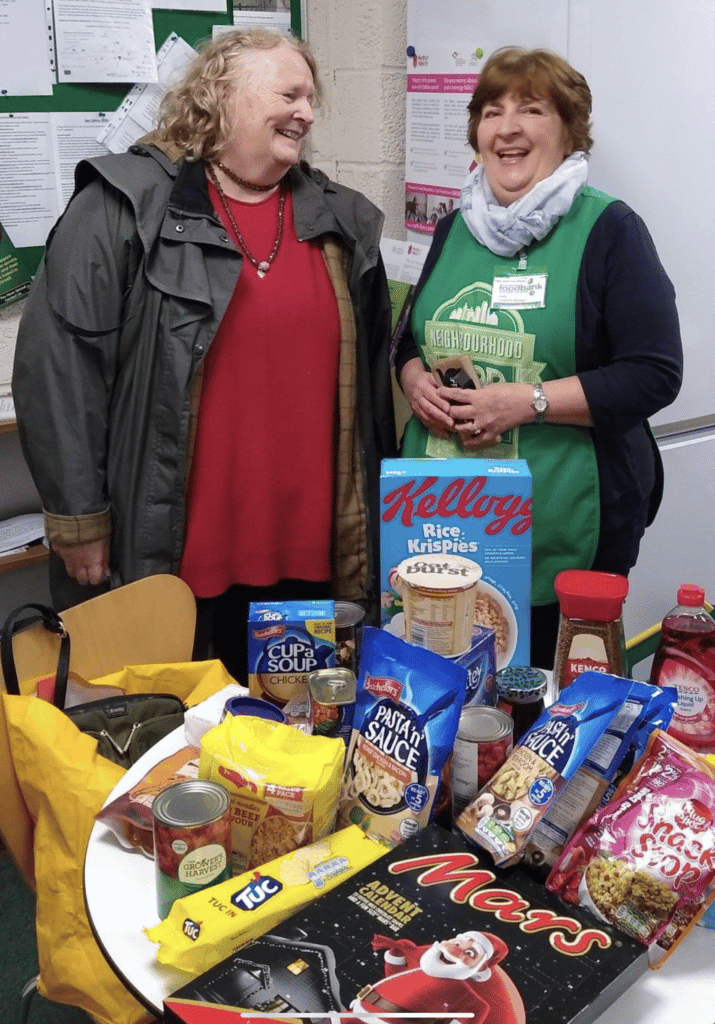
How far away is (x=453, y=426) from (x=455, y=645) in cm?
72

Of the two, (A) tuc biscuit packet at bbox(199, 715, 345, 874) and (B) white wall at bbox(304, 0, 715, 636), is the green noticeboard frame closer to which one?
(B) white wall at bbox(304, 0, 715, 636)

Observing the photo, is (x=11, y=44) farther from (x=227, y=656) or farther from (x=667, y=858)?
(x=667, y=858)

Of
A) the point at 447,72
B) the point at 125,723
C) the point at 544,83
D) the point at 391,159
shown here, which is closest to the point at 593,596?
the point at 125,723

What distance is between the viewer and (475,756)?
1.04 metres

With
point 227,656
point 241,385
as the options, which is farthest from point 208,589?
point 241,385

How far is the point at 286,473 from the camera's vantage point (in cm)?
201

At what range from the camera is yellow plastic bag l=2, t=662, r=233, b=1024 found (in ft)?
4.41

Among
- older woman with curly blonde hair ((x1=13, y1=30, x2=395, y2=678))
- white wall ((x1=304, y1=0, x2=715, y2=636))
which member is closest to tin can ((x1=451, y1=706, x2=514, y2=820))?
older woman with curly blonde hair ((x1=13, y1=30, x2=395, y2=678))

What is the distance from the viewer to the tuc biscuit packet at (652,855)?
0.89 m

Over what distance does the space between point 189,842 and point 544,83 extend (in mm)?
1416

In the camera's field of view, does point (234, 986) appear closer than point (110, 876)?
Yes

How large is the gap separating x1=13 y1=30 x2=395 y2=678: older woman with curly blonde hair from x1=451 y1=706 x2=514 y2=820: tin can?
1.01m

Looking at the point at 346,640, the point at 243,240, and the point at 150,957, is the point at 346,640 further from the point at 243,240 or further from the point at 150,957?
the point at 243,240

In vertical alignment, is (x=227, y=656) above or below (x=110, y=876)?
below
